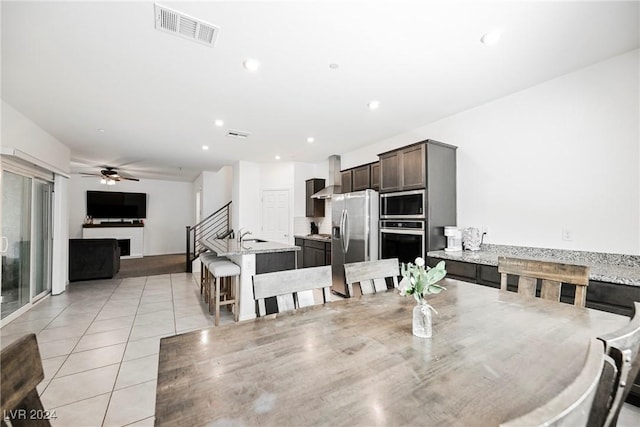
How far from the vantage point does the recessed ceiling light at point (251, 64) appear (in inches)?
94.7

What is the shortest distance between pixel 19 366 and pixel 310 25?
2.28 meters

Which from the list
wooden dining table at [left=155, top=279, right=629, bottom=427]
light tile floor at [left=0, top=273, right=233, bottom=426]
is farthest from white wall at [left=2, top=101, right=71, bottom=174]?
wooden dining table at [left=155, top=279, right=629, bottom=427]

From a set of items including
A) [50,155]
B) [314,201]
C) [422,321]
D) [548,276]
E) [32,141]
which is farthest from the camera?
[314,201]

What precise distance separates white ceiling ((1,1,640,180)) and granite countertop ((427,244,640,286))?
5.78 feet

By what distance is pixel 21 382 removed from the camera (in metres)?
0.68

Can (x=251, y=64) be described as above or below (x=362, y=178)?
above

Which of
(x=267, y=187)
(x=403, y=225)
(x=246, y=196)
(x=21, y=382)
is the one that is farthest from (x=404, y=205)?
(x=246, y=196)

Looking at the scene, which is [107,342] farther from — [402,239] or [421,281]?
[402,239]

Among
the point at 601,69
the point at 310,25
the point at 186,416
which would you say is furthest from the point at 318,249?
the point at 186,416

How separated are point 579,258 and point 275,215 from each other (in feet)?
17.9

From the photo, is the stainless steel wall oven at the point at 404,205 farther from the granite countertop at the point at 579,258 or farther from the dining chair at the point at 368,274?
the dining chair at the point at 368,274

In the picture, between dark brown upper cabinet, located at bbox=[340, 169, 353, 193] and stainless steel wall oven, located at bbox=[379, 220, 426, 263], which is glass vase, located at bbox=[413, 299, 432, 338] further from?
dark brown upper cabinet, located at bbox=[340, 169, 353, 193]

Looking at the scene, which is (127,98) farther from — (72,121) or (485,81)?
(485,81)

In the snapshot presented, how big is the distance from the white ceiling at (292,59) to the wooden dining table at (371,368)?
196 centimetres
